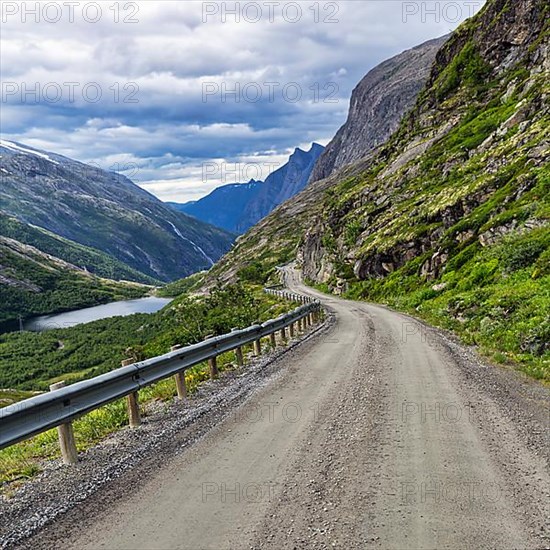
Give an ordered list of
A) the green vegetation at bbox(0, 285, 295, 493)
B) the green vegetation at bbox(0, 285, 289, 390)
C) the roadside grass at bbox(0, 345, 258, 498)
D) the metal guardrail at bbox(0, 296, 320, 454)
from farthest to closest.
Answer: the green vegetation at bbox(0, 285, 289, 390) → the green vegetation at bbox(0, 285, 295, 493) → the roadside grass at bbox(0, 345, 258, 498) → the metal guardrail at bbox(0, 296, 320, 454)

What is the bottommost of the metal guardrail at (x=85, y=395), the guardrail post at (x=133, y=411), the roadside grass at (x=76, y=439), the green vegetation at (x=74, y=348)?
the green vegetation at (x=74, y=348)

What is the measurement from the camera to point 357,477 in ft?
17.3

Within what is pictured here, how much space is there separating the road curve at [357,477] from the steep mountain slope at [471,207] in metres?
3.89

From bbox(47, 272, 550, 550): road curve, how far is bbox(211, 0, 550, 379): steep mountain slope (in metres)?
3.89

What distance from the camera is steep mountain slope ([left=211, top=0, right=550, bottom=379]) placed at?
1730 cm

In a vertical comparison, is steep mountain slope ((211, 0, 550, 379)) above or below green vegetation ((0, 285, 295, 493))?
above

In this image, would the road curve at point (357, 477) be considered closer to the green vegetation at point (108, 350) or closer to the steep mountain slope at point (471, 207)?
the green vegetation at point (108, 350)

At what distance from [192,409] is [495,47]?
81.4 metres

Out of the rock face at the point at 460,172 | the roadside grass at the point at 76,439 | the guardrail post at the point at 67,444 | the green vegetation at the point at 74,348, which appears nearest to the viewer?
the roadside grass at the point at 76,439

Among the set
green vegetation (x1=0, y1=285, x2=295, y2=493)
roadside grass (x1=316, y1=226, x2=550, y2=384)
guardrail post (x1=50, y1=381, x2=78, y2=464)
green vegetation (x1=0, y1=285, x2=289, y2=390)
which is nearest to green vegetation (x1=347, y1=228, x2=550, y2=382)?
roadside grass (x1=316, y1=226, x2=550, y2=384)

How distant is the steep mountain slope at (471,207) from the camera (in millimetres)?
17302

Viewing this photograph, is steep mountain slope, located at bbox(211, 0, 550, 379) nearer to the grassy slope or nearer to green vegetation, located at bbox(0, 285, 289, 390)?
the grassy slope

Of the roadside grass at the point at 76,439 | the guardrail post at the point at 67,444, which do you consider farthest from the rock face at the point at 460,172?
the guardrail post at the point at 67,444

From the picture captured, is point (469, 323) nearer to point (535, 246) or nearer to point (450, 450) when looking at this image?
point (535, 246)
